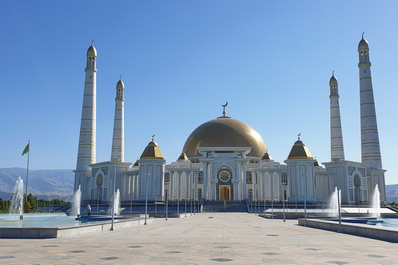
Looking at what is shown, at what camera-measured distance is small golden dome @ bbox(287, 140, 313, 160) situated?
176 ft

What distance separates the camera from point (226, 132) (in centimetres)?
6712

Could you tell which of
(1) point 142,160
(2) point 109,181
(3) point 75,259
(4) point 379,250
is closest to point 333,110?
(1) point 142,160

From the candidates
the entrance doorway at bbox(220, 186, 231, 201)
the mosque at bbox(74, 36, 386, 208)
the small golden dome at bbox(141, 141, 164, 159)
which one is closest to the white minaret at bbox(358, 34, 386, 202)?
the mosque at bbox(74, 36, 386, 208)

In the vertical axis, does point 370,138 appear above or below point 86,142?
above

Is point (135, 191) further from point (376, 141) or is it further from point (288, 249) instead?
point (288, 249)

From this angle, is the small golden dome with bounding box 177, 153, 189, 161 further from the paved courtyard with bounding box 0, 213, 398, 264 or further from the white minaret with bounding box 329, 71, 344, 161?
the paved courtyard with bounding box 0, 213, 398, 264

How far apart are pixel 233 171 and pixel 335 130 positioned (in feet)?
60.7

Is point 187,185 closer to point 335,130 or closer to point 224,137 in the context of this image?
point 224,137

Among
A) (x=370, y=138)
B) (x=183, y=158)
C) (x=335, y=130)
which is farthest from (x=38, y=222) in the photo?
(x=335, y=130)

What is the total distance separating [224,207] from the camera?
159ft

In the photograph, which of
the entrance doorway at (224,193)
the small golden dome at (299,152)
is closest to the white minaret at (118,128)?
the entrance doorway at (224,193)

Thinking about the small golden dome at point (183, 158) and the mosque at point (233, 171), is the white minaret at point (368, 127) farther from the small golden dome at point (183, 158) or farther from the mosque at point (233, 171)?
the small golden dome at point (183, 158)

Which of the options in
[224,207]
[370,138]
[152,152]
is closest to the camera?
[224,207]

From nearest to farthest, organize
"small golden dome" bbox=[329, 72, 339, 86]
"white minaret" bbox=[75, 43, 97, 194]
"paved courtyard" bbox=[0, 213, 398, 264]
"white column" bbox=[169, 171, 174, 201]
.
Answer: "paved courtyard" bbox=[0, 213, 398, 264]
"white column" bbox=[169, 171, 174, 201]
"white minaret" bbox=[75, 43, 97, 194]
"small golden dome" bbox=[329, 72, 339, 86]
